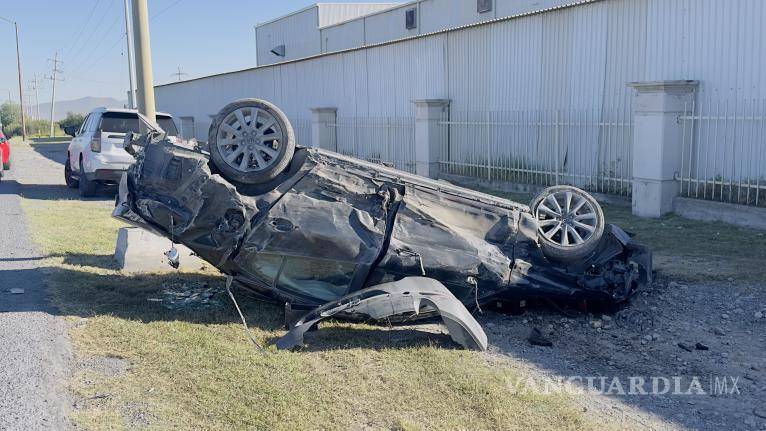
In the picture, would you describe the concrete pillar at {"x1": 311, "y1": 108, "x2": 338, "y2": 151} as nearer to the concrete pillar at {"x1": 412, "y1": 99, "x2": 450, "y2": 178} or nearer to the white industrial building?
the white industrial building

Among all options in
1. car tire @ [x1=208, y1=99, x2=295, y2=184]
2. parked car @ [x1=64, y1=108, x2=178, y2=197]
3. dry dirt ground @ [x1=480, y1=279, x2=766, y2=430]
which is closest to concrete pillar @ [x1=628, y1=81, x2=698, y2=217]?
dry dirt ground @ [x1=480, y1=279, x2=766, y2=430]

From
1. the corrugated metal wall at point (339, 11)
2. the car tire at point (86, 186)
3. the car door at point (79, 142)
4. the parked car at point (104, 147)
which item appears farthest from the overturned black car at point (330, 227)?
the corrugated metal wall at point (339, 11)

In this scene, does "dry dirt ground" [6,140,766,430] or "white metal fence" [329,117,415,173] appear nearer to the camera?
"dry dirt ground" [6,140,766,430]

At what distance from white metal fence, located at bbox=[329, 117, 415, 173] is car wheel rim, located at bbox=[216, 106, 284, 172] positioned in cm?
1273

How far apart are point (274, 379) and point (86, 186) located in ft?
36.2

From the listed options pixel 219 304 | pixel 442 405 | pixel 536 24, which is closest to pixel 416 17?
pixel 536 24

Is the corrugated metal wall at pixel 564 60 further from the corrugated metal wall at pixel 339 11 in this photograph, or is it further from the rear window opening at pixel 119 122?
the corrugated metal wall at pixel 339 11

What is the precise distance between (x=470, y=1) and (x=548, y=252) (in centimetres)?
2044

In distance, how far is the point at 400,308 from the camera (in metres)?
5.02

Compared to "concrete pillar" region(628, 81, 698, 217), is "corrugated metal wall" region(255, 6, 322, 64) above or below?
above

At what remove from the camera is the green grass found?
3941mm

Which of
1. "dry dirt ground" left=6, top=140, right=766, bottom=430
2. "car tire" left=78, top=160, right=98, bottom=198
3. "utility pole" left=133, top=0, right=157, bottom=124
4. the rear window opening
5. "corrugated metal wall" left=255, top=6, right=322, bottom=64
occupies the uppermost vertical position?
"corrugated metal wall" left=255, top=6, right=322, bottom=64

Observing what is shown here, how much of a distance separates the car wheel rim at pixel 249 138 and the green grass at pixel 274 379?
1.32 meters

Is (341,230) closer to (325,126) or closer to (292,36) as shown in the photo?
(325,126)
